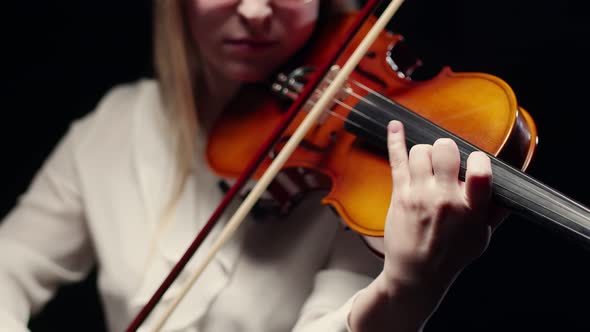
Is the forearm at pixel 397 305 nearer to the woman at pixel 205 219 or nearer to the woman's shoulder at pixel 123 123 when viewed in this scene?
the woman at pixel 205 219

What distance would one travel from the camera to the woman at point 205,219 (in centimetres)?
56

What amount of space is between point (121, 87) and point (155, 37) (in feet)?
0.48

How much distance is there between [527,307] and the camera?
812 millimetres

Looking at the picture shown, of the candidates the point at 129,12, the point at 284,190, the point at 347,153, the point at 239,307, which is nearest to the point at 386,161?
the point at 347,153

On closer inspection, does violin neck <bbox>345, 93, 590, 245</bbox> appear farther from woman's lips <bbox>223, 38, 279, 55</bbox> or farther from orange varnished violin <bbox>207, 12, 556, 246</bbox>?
woman's lips <bbox>223, 38, 279, 55</bbox>

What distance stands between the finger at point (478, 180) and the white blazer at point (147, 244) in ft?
0.55

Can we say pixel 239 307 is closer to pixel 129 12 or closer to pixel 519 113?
pixel 519 113

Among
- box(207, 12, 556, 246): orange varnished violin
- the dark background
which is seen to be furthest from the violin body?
the dark background

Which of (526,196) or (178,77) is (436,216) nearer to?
(526,196)

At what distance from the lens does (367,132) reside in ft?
2.28

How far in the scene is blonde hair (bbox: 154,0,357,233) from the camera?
2.93ft

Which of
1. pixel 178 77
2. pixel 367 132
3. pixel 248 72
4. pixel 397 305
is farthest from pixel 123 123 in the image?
pixel 397 305

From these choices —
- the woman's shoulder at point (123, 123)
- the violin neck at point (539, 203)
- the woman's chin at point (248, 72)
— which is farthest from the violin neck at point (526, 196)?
the woman's shoulder at point (123, 123)

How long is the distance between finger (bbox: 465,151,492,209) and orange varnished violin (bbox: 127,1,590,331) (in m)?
0.02
